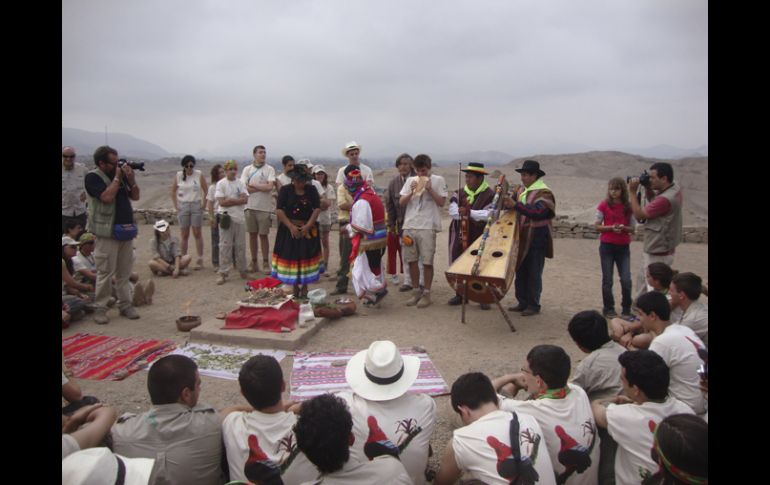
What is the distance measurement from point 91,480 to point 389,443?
4.27 feet

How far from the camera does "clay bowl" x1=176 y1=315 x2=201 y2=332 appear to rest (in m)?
5.50

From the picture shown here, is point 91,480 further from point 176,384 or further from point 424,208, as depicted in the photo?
point 424,208

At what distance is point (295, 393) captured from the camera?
13.6 feet

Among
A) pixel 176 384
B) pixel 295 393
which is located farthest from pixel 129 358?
pixel 176 384

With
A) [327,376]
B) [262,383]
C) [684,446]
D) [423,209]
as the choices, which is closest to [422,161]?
[423,209]

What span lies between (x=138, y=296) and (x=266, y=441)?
4.70 meters

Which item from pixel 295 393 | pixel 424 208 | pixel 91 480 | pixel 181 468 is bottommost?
pixel 295 393

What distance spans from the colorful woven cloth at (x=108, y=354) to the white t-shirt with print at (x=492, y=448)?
3.36 m

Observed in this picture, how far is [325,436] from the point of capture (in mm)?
1969

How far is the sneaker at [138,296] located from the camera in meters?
6.33

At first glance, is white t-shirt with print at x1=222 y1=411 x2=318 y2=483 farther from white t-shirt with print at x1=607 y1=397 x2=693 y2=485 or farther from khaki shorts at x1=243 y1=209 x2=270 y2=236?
khaki shorts at x1=243 y1=209 x2=270 y2=236

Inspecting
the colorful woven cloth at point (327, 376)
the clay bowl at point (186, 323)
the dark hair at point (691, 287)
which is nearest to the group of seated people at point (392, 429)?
the dark hair at point (691, 287)

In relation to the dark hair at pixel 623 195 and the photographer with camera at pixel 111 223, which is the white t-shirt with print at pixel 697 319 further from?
the photographer with camera at pixel 111 223

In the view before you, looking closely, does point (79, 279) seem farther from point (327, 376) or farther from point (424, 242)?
point (424, 242)
